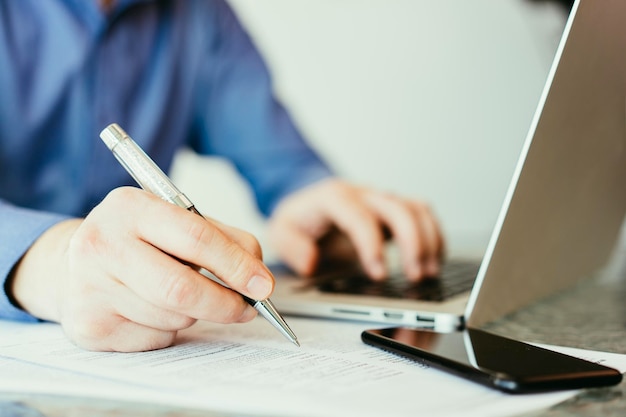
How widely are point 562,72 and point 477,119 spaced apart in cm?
165

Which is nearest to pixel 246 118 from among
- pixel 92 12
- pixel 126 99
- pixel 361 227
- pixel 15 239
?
pixel 126 99

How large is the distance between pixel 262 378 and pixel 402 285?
363mm

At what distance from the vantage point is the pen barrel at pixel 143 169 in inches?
16.2

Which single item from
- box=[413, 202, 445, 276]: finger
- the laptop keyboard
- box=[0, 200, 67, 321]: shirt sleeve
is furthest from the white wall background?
box=[0, 200, 67, 321]: shirt sleeve

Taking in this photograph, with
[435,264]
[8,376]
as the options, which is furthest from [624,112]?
[8,376]

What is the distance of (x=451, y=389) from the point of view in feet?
1.04

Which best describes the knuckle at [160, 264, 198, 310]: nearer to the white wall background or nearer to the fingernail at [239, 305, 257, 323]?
the fingernail at [239, 305, 257, 323]

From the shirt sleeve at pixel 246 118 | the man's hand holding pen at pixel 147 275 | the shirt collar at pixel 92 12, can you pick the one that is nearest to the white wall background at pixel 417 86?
the shirt sleeve at pixel 246 118

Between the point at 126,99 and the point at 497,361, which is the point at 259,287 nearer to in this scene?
the point at 497,361

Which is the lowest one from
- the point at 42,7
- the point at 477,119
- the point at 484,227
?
the point at 484,227

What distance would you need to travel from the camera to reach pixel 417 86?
2.01m

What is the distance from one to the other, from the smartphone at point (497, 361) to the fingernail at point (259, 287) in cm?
9

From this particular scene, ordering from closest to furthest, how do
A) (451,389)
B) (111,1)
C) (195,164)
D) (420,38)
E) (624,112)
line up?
(451,389) < (624,112) < (111,1) < (195,164) < (420,38)

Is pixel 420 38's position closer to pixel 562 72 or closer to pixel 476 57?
pixel 476 57
